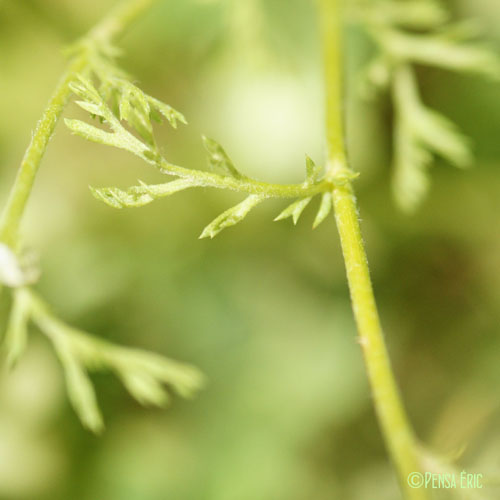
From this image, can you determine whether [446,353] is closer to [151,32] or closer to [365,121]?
[365,121]

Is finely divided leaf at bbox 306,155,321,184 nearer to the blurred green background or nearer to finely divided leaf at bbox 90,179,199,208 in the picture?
finely divided leaf at bbox 90,179,199,208

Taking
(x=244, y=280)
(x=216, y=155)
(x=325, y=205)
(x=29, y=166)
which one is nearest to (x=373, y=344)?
(x=325, y=205)

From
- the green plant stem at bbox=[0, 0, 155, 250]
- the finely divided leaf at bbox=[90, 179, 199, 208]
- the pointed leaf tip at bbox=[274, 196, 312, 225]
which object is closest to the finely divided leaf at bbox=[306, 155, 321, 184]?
the pointed leaf tip at bbox=[274, 196, 312, 225]

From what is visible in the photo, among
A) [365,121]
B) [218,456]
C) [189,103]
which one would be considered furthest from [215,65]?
[218,456]

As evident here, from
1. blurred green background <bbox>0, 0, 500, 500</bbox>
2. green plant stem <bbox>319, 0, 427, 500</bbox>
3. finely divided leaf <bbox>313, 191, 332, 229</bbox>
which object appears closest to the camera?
green plant stem <bbox>319, 0, 427, 500</bbox>

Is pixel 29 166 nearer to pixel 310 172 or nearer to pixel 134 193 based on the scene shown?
pixel 134 193

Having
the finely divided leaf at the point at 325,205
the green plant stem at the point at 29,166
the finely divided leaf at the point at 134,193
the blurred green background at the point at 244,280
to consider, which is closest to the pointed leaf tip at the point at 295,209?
the finely divided leaf at the point at 325,205

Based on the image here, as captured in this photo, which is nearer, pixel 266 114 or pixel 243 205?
pixel 243 205

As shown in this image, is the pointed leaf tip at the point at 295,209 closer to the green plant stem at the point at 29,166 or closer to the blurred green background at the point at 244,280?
the green plant stem at the point at 29,166
